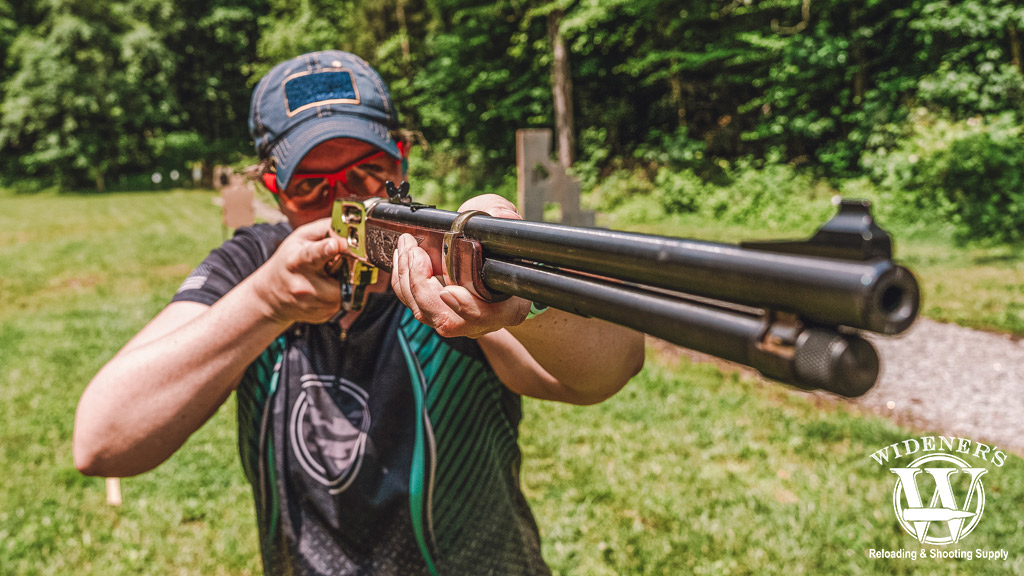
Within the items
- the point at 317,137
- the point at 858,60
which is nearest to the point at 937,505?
the point at 317,137

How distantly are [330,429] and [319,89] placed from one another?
1188 mm

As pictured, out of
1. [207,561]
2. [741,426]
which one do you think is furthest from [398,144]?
[741,426]

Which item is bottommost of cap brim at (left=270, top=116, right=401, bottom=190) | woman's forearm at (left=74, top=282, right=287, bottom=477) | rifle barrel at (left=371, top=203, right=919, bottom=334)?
woman's forearm at (left=74, top=282, right=287, bottom=477)

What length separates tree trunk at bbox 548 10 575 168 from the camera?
18.7 metres

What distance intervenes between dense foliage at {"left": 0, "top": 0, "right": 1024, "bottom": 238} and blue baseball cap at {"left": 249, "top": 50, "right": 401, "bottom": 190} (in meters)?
Result: 12.8

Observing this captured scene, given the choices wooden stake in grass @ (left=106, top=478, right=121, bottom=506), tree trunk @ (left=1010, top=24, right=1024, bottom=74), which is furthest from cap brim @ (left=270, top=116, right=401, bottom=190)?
tree trunk @ (left=1010, top=24, right=1024, bottom=74)

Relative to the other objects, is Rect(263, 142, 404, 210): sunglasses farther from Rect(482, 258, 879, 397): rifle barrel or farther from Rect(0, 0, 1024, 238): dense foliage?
Rect(0, 0, 1024, 238): dense foliage

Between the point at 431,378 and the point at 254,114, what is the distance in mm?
1256

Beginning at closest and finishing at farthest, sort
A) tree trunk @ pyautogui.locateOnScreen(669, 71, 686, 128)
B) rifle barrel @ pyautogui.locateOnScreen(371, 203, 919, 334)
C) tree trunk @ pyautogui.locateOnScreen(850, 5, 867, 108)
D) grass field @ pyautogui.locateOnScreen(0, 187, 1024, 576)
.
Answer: rifle barrel @ pyautogui.locateOnScreen(371, 203, 919, 334) → grass field @ pyautogui.locateOnScreen(0, 187, 1024, 576) → tree trunk @ pyautogui.locateOnScreen(850, 5, 867, 108) → tree trunk @ pyautogui.locateOnScreen(669, 71, 686, 128)

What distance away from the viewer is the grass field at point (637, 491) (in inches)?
142

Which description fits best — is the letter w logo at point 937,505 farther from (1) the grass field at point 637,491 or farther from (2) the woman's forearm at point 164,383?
(2) the woman's forearm at point 164,383

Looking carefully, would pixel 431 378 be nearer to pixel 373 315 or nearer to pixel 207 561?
pixel 373 315

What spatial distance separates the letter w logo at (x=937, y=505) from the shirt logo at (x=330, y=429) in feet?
11.2

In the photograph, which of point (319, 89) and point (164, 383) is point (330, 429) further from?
point (319, 89)
